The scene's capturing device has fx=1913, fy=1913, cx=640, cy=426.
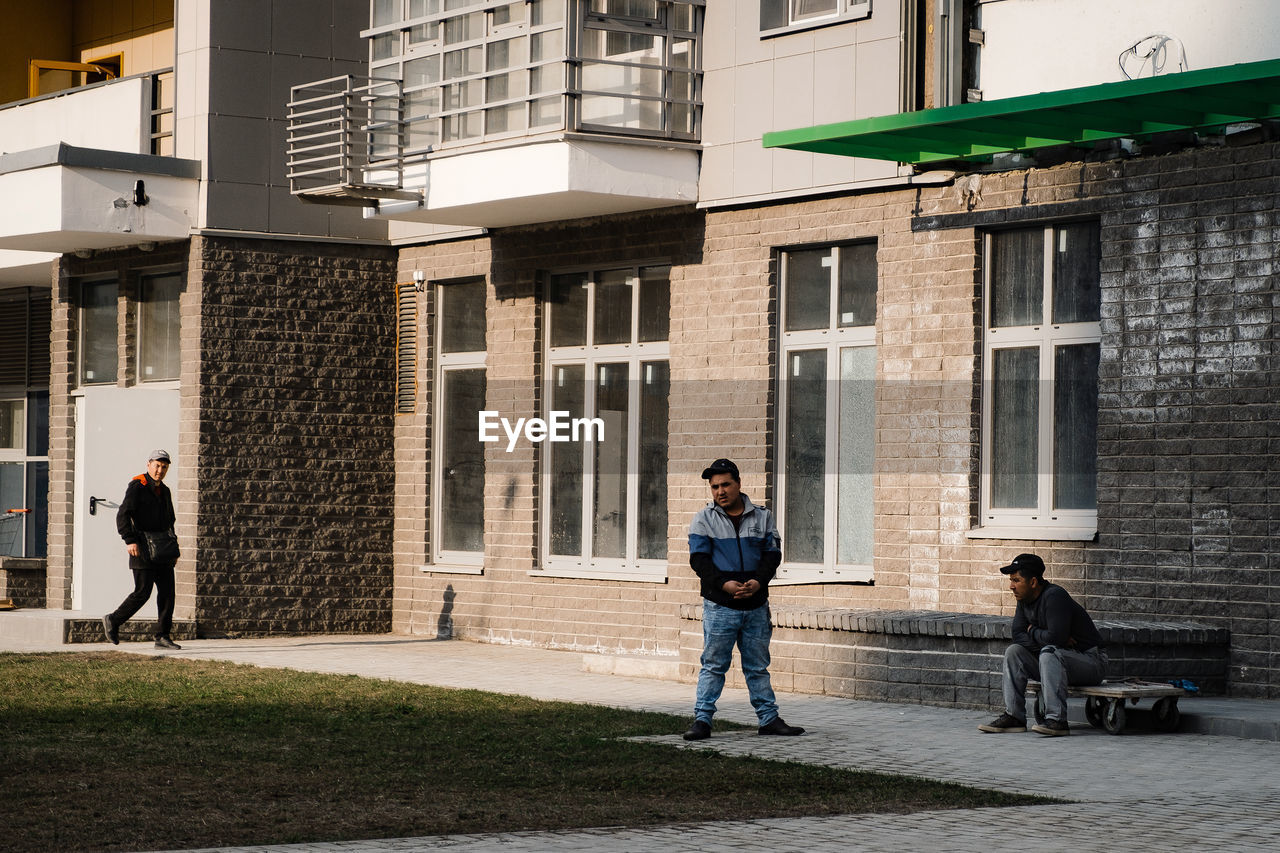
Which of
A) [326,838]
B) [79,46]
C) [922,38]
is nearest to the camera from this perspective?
[326,838]

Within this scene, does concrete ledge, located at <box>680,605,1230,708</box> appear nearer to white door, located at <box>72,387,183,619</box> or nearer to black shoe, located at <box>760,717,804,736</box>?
black shoe, located at <box>760,717,804,736</box>

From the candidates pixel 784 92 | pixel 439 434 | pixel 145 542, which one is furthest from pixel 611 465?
pixel 145 542

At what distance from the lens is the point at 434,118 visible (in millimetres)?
18500

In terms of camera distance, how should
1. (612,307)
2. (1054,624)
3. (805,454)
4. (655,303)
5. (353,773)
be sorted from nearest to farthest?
(353,773) < (1054,624) < (805,454) < (655,303) < (612,307)

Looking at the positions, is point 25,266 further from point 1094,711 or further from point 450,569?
point 1094,711

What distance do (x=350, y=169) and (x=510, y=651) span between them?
505 centimetres

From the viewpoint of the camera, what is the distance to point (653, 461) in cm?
1870

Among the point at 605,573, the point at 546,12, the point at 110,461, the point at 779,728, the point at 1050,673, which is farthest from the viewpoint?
the point at 110,461

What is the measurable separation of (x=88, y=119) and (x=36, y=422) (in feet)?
17.7

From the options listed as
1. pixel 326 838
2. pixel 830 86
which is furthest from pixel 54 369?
pixel 326 838

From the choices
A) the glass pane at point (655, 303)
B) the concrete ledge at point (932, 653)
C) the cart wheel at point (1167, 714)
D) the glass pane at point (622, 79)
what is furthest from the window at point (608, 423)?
the cart wheel at point (1167, 714)

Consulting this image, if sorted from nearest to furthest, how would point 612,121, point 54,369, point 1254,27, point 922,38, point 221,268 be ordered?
point 1254,27
point 922,38
point 612,121
point 221,268
point 54,369

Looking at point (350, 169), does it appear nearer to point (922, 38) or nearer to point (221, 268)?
point (221, 268)
